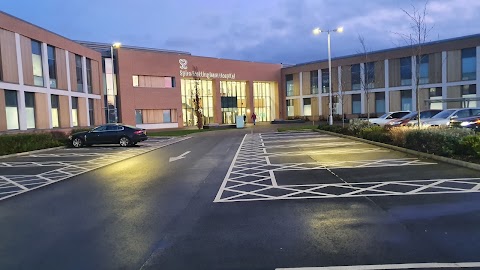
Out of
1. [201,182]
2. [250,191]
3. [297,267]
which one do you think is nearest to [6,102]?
[201,182]

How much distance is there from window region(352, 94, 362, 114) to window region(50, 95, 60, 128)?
39436 mm

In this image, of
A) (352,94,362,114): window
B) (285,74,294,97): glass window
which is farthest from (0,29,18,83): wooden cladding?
(285,74,294,97): glass window

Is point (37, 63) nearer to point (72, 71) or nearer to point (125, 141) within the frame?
point (72, 71)

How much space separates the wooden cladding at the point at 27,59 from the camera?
25.8m

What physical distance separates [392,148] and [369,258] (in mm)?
12871

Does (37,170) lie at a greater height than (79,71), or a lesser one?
lesser

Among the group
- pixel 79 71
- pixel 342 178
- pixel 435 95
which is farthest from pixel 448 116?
pixel 79 71

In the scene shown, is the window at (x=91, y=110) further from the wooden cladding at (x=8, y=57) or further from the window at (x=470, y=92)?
the window at (x=470, y=92)

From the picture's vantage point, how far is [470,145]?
11.7 m

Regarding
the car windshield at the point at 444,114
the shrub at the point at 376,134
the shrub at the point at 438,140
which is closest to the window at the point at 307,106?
the shrub at the point at 376,134

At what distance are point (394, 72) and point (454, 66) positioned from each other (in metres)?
7.31

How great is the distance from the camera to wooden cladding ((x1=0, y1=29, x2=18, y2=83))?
23391mm

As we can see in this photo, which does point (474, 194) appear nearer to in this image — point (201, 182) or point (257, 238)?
point (257, 238)

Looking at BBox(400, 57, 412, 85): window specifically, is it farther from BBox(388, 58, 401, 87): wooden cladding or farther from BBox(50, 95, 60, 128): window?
BBox(50, 95, 60, 128): window
